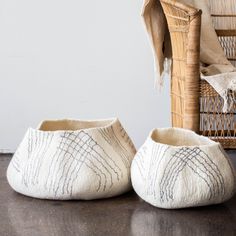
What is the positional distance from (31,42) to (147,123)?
573 mm

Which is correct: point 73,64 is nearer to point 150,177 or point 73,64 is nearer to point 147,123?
point 147,123

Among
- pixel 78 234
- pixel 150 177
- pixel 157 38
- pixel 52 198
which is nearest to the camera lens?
pixel 78 234

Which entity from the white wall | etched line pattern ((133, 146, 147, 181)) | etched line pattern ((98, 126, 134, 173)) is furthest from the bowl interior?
the white wall

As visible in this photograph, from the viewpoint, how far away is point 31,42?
2.37m

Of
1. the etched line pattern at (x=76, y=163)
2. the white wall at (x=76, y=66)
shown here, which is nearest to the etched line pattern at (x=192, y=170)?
the etched line pattern at (x=76, y=163)

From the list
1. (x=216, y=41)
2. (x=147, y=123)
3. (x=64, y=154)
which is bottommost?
(x=147, y=123)

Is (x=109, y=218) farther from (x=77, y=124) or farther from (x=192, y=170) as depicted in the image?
(x=77, y=124)

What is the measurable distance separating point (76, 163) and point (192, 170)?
31 centimetres

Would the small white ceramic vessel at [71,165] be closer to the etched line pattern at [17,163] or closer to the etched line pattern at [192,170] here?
the etched line pattern at [17,163]

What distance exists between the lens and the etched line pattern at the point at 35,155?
1.60 m

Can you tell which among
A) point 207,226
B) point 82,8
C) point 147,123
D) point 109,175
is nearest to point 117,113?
point 147,123

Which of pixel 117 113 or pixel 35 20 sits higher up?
pixel 35 20

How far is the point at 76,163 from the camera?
5.17 ft

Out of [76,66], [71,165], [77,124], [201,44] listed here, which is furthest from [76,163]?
[76,66]
